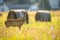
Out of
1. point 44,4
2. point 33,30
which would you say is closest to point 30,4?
point 44,4

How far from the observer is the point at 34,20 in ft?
6.03

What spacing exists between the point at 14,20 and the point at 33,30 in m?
0.24

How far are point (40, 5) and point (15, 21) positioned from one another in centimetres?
33

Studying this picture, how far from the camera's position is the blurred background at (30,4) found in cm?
184

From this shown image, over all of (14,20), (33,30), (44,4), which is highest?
(44,4)

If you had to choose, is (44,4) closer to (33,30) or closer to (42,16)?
(42,16)

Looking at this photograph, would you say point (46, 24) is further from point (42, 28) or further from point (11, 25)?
point (11, 25)

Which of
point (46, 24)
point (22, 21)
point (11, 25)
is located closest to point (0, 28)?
point (11, 25)

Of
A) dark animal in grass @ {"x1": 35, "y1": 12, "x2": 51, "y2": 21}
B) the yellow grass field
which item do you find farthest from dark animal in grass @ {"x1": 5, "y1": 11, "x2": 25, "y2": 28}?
dark animal in grass @ {"x1": 35, "y1": 12, "x2": 51, "y2": 21}

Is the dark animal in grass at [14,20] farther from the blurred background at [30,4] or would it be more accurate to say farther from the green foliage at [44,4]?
the green foliage at [44,4]

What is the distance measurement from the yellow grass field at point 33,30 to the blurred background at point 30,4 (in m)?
0.07

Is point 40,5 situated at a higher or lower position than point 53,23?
higher

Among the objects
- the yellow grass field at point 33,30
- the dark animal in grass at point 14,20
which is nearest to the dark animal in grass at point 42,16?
the yellow grass field at point 33,30

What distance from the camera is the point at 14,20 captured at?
1.84 meters
